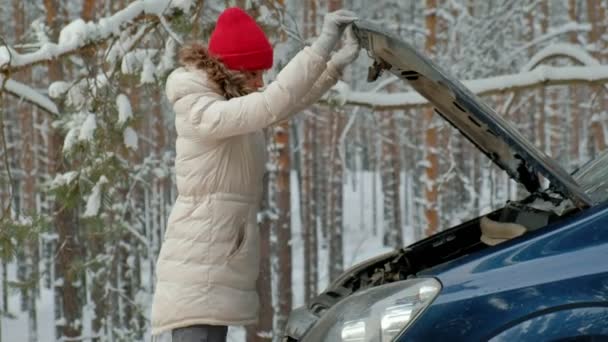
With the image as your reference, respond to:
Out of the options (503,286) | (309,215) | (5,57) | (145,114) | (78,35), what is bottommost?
(309,215)

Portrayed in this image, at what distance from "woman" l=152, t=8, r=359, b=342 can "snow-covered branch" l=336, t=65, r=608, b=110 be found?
9.23ft

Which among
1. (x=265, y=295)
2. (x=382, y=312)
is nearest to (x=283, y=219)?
(x=265, y=295)

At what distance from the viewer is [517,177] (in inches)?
130

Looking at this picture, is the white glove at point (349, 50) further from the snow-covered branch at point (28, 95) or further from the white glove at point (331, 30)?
the snow-covered branch at point (28, 95)

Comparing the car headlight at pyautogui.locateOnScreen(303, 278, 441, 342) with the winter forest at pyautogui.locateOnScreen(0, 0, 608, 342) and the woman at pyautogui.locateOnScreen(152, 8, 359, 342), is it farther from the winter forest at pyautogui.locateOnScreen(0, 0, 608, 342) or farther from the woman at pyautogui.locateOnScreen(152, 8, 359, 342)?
the winter forest at pyautogui.locateOnScreen(0, 0, 608, 342)

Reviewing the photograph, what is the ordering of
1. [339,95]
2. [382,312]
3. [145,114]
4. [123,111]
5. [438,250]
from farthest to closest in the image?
[145,114], [339,95], [123,111], [438,250], [382,312]

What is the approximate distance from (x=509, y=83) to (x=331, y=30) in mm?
3441

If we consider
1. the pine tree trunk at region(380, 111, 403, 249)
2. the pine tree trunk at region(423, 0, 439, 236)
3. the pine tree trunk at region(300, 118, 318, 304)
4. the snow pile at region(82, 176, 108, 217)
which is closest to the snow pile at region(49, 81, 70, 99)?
the snow pile at region(82, 176, 108, 217)

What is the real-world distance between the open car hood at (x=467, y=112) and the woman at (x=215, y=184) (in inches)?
7.0

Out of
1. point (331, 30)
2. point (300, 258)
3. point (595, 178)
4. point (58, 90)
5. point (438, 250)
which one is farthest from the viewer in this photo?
point (300, 258)

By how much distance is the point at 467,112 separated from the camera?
2631 mm

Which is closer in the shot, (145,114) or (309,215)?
(145,114)

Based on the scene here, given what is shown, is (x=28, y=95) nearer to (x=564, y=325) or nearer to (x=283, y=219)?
(x=283, y=219)

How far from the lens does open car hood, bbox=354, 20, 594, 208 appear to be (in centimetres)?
249
